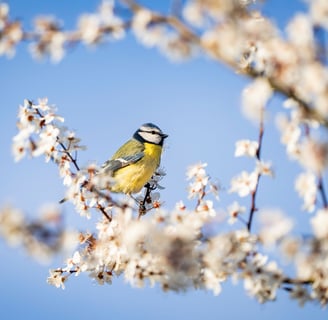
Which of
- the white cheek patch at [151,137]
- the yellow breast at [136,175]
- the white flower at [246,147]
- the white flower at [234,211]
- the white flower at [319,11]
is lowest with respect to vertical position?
the white flower at [234,211]

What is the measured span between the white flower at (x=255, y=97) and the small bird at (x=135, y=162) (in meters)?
4.76

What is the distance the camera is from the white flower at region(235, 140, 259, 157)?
322 cm

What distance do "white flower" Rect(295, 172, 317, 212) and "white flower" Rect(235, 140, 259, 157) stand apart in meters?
0.57

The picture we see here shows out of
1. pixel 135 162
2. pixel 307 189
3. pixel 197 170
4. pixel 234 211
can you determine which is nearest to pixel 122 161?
pixel 135 162

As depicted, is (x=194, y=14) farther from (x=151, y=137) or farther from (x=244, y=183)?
(x=151, y=137)

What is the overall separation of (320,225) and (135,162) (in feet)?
17.9

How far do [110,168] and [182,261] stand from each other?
4.43 m

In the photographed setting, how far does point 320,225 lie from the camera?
2.39m

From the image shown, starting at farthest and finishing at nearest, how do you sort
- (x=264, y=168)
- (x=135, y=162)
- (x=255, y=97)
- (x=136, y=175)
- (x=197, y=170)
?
(x=135, y=162), (x=136, y=175), (x=197, y=170), (x=264, y=168), (x=255, y=97)

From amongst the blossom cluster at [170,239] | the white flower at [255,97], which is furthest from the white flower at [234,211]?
the white flower at [255,97]

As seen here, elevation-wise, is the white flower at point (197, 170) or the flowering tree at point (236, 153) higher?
the white flower at point (197, 170)

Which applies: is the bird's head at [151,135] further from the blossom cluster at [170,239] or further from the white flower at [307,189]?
the white flower at [307,189]

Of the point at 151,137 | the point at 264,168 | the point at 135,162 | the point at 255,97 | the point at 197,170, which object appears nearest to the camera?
the point at 255,97

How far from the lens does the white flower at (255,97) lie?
7.47 feet
